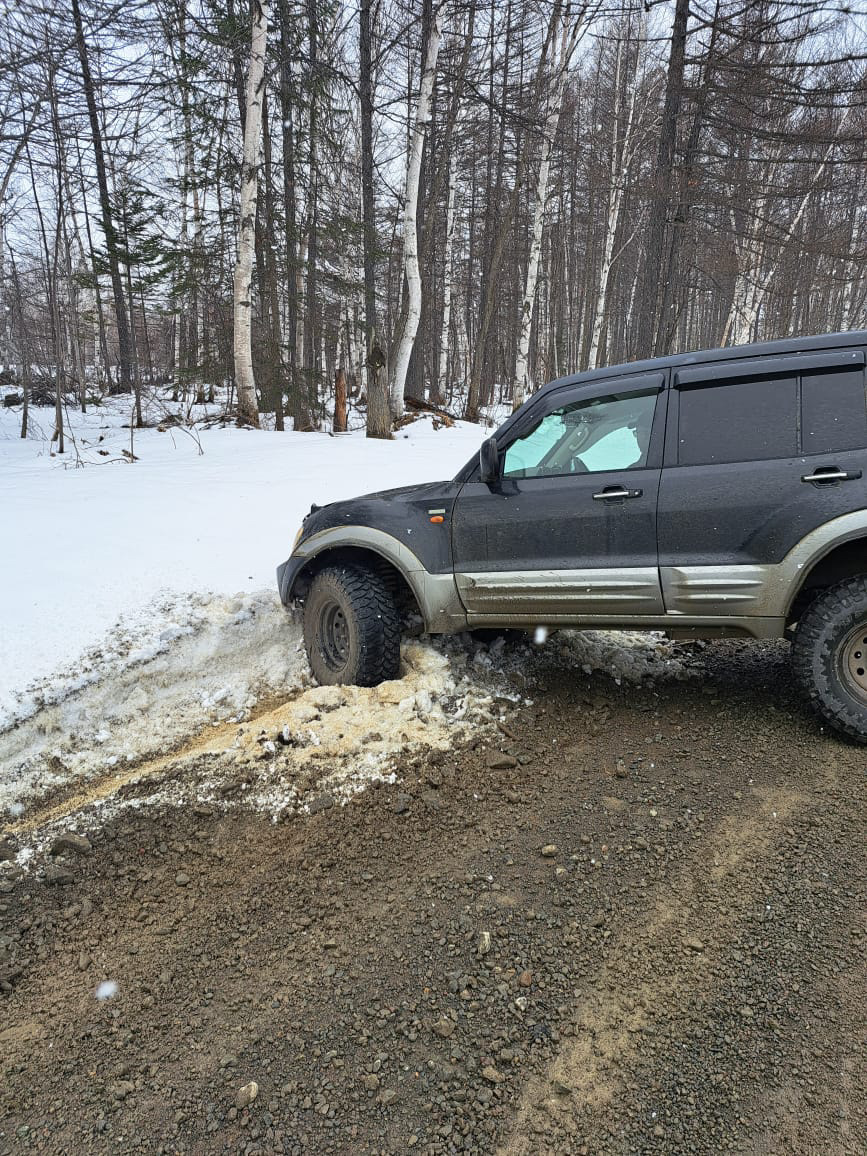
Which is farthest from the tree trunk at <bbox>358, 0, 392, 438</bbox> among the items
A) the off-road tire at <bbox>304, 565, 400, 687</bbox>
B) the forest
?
the off-road tire at <bbox>304, 565, 400, 687</bbox>

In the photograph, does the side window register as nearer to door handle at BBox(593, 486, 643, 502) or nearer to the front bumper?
door handle at BBox(593, 486, 643, 502)

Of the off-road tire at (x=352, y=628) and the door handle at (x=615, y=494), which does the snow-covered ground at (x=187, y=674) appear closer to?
the off-road tire at (x=352, y=628)

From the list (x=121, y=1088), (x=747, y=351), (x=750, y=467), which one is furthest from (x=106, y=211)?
(x=121, y=1088)

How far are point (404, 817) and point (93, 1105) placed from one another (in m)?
1.49

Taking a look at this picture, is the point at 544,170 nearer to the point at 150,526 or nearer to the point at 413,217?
the point at 413,217

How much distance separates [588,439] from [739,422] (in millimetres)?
797

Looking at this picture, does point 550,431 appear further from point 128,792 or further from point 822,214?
point 822,214

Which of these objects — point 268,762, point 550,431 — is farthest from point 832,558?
point 268,762

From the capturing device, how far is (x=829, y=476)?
306 centimetres

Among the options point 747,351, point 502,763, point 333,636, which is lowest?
point 502,763

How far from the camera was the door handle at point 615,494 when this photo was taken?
345 centimetres

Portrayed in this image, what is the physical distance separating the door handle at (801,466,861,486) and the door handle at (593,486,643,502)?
77 cm

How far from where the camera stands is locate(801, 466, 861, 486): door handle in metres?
3.03

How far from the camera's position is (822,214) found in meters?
24.2
